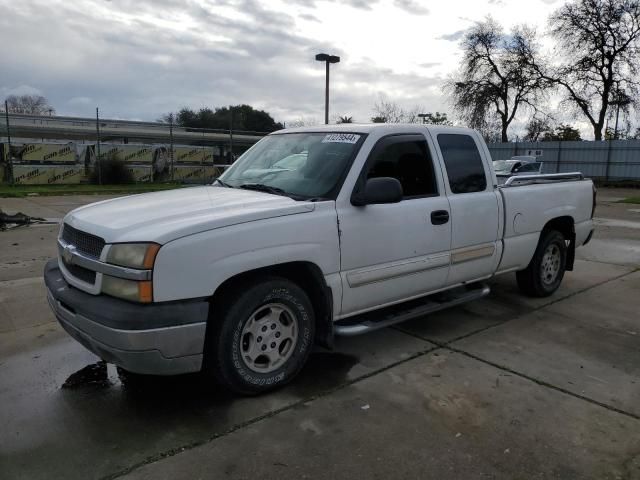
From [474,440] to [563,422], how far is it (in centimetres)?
66

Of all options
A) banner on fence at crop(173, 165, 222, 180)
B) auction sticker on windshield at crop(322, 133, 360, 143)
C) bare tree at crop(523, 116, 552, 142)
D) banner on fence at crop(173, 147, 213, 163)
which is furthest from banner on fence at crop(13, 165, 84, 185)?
bare tree at crop(523, 116, 552, 142)

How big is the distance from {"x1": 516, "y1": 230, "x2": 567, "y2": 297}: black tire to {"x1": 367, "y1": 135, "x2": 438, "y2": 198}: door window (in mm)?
2015

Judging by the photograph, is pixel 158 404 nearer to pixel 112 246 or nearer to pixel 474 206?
pixel 112 246

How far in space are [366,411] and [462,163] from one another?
2.55 m

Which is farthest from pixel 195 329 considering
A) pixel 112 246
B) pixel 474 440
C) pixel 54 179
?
pixel 54 179

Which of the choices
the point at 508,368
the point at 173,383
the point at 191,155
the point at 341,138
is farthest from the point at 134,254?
the point at 191,155

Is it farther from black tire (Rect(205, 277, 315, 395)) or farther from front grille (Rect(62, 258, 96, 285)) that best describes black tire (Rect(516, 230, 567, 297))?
front grille (Rect(62, 258, 96, 285))

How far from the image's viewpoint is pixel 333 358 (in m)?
4.20

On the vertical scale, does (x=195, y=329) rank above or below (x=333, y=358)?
above

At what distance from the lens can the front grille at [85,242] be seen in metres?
3.24

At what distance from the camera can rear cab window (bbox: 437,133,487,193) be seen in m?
4.66

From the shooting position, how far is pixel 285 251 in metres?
3.41

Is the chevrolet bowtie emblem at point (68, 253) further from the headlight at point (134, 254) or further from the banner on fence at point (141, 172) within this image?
the banner on fence at point (141, 172)

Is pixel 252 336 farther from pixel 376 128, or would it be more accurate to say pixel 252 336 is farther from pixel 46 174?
pixel 46 174
